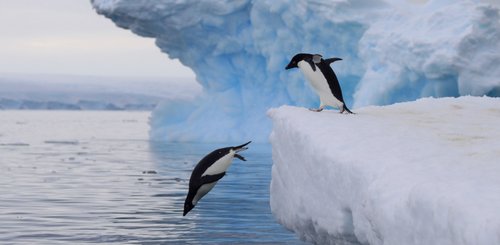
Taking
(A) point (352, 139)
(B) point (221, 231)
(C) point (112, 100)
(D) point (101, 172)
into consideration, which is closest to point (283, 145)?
(A) point (352, 139)

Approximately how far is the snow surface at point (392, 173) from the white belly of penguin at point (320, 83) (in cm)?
39

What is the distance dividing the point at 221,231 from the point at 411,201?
504 centimetres

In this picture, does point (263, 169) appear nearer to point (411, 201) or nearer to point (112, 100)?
point (411, 201)

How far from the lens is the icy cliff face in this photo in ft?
66.4

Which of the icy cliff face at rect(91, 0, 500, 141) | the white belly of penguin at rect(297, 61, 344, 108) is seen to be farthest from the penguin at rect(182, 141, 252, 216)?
the icy cliff face at rect(91, 0, 500, 141)

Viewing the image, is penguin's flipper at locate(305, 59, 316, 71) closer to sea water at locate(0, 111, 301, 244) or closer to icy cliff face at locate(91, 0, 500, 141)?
sea water at locate(0, 111, 301, 244)

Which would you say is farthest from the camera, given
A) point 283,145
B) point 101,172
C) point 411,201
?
point 101,172

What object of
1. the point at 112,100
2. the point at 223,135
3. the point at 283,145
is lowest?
the point at 112,100

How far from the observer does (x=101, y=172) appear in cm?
1873

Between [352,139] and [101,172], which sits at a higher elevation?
[352,139]

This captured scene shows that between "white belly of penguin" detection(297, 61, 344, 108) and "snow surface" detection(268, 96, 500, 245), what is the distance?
1.28 ft

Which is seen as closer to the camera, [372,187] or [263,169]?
[372,187]

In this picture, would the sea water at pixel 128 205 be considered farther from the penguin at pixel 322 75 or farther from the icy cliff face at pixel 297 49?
the icy cliff face at pixel 297 49

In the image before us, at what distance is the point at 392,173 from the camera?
5066 mm
